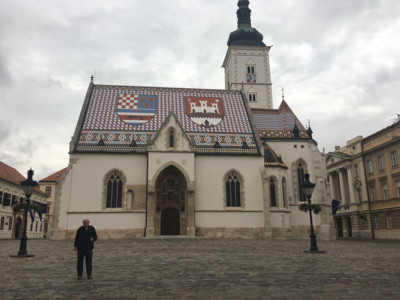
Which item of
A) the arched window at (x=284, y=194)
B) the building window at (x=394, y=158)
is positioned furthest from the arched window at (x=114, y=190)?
the building window at (x=394, y=158)

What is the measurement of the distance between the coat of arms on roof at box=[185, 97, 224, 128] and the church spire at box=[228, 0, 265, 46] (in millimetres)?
17847

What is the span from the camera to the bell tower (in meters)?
50.9

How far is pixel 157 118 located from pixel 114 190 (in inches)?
354

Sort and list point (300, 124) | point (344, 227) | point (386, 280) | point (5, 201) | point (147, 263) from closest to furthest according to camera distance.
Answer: point (386, 280)
point (147, 263)
point (300, 124)
point (5, 201)
point (344, 227)

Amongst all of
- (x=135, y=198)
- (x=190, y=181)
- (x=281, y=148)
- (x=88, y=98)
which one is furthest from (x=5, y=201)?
(x=281, y=148)

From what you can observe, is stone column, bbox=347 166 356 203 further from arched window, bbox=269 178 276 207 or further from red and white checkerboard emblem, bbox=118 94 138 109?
red and white checkerboard emblem, bbox=118 94 138 109

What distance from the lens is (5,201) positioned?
147ft

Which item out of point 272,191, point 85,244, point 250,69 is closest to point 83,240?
point 85,244

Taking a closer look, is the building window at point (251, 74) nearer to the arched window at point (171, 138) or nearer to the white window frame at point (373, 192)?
the white window frame at point (373, 192)

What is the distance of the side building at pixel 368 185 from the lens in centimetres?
3666

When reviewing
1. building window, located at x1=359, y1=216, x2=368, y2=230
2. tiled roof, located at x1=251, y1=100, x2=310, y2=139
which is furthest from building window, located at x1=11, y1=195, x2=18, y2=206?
building window, located at x1=359, y1=216, x2=368, y2=230

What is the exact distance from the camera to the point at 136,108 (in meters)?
37.1

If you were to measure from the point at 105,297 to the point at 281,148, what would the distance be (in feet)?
109

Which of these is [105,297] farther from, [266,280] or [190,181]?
[190,181]
